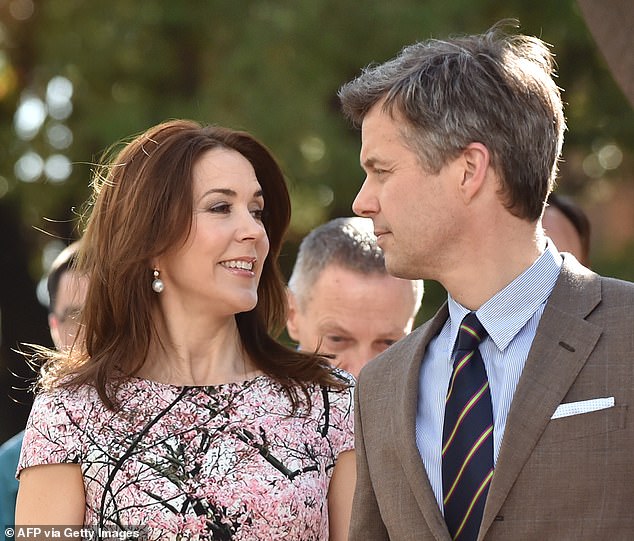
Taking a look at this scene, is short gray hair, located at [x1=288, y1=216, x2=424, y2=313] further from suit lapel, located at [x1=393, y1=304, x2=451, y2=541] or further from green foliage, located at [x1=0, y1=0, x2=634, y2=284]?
green foliage, located at [x1=0, y1=0, x2=634, y2=284]

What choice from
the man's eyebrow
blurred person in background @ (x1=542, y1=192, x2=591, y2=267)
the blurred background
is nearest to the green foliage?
the blurred background

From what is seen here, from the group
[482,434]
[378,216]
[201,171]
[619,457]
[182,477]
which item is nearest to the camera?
[619,457]

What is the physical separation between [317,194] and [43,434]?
5.50 metres

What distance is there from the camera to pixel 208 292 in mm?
3695

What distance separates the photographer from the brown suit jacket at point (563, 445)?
2.54 meters

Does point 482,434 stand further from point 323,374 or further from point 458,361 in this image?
point 323,374

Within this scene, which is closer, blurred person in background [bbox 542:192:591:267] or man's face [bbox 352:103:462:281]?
man's face [bbox 352:103:462:281]

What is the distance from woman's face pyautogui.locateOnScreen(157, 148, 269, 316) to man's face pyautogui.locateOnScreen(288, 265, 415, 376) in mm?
731

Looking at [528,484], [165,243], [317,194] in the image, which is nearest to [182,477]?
[165,243]

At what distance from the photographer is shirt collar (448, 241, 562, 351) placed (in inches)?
110

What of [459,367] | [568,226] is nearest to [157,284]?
[459,367]

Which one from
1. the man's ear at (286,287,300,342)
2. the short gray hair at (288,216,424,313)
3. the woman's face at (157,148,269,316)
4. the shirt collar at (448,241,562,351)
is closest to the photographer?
the shirt collar at (448,241,562,351)

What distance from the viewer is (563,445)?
258 cm

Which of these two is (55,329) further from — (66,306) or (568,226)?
(568,226)
